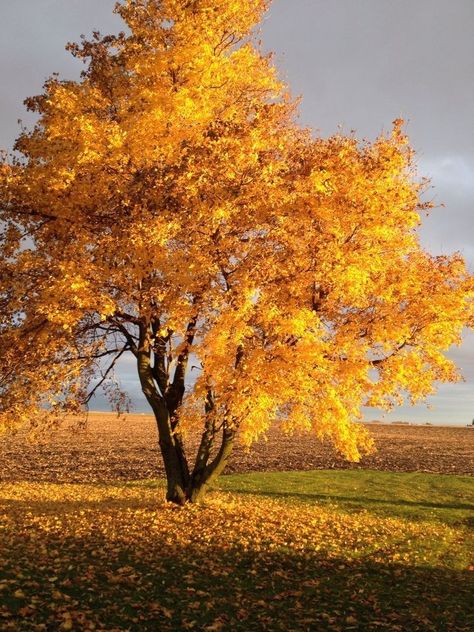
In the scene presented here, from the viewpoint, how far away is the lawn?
1248 cm

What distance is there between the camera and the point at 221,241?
19.4 meters

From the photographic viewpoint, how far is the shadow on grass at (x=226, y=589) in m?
12.2

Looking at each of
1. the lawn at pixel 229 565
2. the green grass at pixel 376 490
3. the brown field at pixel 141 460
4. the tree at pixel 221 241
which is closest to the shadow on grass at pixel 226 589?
the lawn at pixel 229 565

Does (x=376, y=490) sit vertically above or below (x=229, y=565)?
below

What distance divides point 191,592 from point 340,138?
1547cm

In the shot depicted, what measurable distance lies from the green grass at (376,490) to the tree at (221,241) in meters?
10.9

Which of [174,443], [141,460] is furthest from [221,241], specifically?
[141,460]

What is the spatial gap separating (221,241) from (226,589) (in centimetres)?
1058

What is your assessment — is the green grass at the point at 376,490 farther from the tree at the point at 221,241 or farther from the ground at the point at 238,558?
the tree at the point at 221,241

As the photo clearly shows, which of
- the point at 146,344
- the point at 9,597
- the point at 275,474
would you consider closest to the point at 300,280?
the point at 146,344

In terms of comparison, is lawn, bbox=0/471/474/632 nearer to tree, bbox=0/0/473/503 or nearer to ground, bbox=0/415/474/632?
ground, bbox=0/415/474/632

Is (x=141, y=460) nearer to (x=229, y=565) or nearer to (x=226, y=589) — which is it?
(x=229, y=565)

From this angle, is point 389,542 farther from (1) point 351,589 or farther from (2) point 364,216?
(2) point 364,216

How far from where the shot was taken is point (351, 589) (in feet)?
49.7
